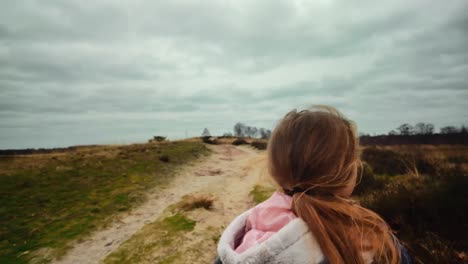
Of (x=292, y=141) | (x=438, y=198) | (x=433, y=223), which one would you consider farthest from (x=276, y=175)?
(x=438, y=198)

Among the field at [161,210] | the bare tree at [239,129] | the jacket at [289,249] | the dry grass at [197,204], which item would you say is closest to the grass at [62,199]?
the field at [161,210]

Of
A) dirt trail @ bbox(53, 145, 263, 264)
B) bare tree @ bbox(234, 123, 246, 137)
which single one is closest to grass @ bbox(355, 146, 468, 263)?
dirt trail @ bbox(53, 145, 263, 264)

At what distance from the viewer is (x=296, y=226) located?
1150mm

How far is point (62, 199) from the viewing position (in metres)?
8.78

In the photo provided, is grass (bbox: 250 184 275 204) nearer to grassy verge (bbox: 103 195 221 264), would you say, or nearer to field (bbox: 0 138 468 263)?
field (bbox: 0 138 468 263)

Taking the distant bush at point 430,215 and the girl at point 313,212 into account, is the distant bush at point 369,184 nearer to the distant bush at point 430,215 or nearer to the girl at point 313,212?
the distant bush at point 430,215

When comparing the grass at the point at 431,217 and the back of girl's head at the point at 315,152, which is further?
the grass at the point at 431,217

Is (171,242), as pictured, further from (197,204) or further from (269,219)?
(269,219)

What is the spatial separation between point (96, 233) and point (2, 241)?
2061 mm

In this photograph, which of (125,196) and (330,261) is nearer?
(330,261)

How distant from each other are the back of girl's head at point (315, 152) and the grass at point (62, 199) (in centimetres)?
559

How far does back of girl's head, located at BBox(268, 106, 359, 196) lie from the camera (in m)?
1.42

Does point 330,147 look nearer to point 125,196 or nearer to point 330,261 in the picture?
point 330,261

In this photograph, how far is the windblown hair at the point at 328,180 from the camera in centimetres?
124
